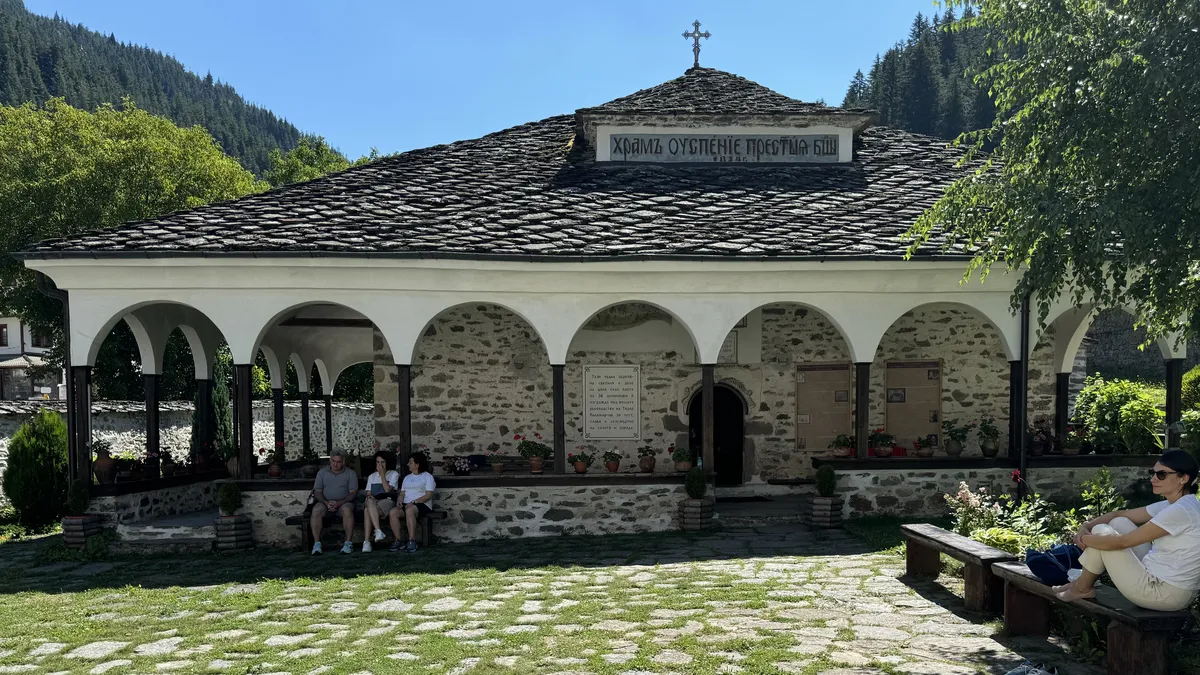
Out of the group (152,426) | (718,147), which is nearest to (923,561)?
(718,147)

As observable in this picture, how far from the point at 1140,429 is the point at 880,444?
3.38m

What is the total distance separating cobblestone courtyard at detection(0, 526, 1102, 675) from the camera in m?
5.44

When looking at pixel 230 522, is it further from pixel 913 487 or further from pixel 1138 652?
pixel 1138 652

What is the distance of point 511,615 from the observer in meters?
6.58

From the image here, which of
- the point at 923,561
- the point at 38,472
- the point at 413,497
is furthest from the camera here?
the point at 38,472

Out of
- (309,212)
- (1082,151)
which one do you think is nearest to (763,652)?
(1082,151)

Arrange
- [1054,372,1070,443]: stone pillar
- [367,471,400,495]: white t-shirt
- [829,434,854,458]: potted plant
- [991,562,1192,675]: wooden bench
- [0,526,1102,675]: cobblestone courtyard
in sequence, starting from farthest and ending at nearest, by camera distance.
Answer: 1. [1054,372,1070,443]: stone pillar
2. [829,434,854,458]: potted plant
3. [367,471,400,495]: white t-shirt
4. [0,526,1102,675]: cobblestone courtyard
5. [991,562,1192,675]: wooden bench

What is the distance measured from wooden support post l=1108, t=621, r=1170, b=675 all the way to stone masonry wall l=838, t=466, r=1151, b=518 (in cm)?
604

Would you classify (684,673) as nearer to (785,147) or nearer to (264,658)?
(264,658)

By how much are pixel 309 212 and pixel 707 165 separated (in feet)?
18.6

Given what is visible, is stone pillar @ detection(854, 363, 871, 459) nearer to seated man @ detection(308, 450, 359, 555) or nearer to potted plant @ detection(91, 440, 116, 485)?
seated man @ detection(308, 450, 359, 555)

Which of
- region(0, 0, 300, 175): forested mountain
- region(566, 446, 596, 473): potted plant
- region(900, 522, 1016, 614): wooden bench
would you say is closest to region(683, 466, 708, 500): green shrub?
region(566, 446, 596, 473): potted plant

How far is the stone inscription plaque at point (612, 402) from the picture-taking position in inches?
503

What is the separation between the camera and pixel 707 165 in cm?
1356
